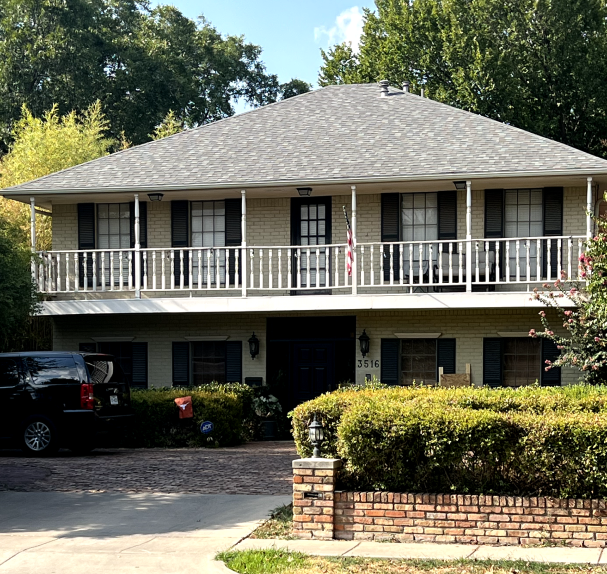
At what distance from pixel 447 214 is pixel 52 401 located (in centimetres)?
970

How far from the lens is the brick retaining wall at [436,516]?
9797mm

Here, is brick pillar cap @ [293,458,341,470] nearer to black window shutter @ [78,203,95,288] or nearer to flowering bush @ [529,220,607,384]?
flowering bush @ [529,220,607,384]

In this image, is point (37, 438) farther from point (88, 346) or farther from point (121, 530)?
point (121, 530)

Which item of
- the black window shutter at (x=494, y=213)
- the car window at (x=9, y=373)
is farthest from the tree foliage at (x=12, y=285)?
the black window shutter at (x=494, y=213)

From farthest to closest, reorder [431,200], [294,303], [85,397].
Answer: [431,200] < [294,303] < [85,397]

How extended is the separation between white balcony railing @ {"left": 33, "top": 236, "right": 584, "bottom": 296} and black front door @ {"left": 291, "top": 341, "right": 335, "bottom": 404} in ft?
4.66

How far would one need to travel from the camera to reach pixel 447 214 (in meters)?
22.3

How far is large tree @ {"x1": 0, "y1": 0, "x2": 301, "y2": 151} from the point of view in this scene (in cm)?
4631

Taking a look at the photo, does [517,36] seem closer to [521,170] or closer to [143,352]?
[521,170]

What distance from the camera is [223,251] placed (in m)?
23.0

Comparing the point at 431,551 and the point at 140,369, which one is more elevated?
the point at 140,369

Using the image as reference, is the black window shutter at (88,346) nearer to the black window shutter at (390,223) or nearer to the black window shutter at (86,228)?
the black window shutter at (86,228)

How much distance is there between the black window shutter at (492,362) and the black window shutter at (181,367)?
676 cm

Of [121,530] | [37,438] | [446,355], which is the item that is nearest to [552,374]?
[446,355]
